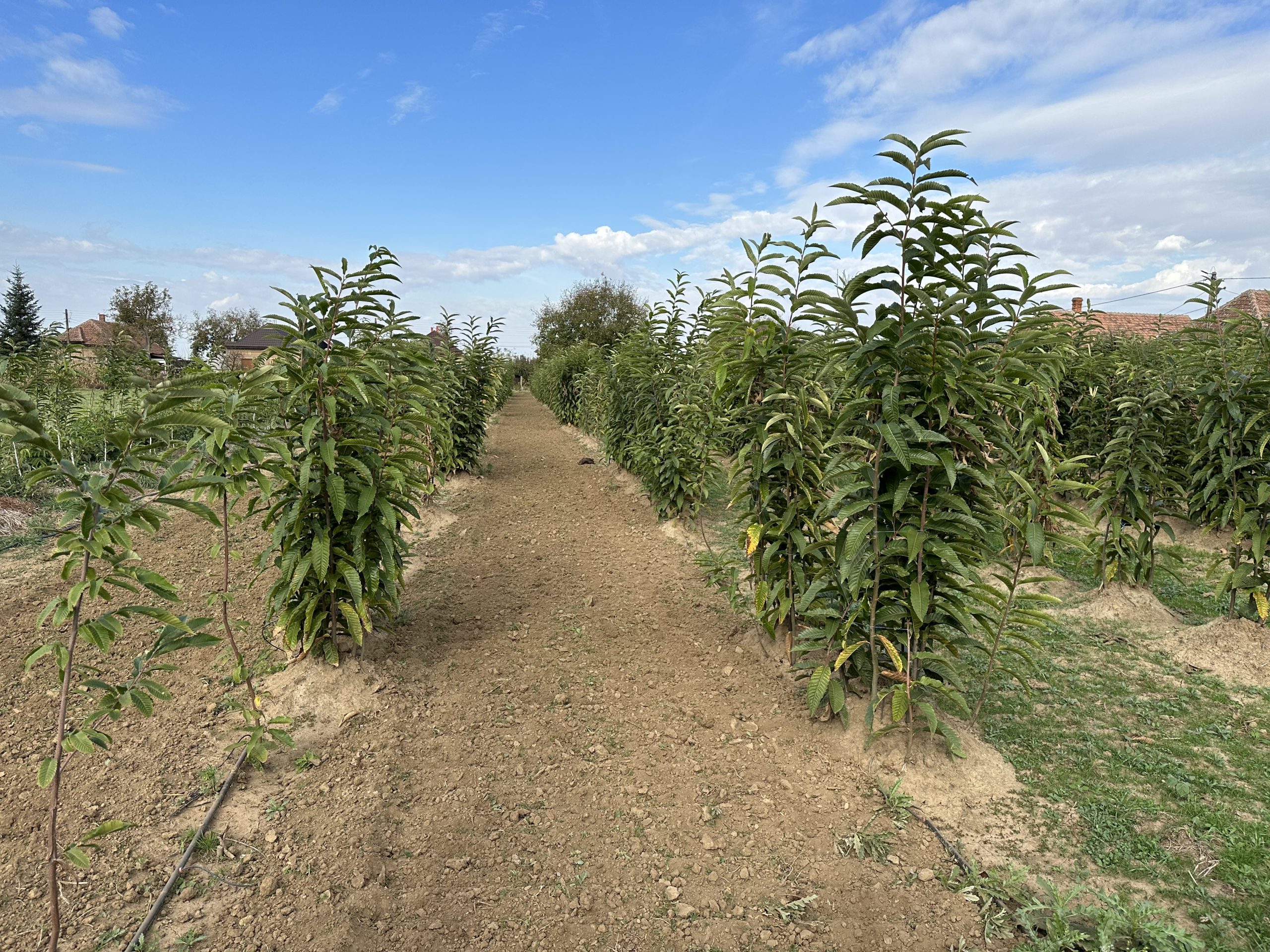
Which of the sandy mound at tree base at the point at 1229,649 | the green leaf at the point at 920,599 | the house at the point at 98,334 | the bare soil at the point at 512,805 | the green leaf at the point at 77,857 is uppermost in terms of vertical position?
the house at the point at 98,334

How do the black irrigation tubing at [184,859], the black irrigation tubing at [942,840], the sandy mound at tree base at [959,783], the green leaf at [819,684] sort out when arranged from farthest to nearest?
the green leaf at [819,684]
the sandy mound at tree base at [959,783]
the black irrigation tubing at [942,840]
the black irrigation tubing at [184,859]

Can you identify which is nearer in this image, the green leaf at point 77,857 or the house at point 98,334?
the green leaf at point 77,857

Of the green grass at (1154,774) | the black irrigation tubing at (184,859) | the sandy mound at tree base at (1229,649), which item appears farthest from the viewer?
the sandy mound at tree base at (1229,649)

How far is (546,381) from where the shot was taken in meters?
28.0

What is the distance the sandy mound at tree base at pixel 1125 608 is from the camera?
5.41 metres

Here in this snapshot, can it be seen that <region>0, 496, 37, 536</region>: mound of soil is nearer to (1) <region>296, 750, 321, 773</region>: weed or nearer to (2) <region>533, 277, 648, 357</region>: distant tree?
(1) <region>296, 750, 321, 773</region>: weed

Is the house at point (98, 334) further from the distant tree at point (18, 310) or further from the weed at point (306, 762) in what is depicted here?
the weed at point (306, 762)

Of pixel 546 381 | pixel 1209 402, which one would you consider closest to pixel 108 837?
pixel 1209 402

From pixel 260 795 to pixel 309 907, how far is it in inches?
32.3

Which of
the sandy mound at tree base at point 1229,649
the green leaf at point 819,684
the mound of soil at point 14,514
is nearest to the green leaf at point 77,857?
the green leaf at point 819,684

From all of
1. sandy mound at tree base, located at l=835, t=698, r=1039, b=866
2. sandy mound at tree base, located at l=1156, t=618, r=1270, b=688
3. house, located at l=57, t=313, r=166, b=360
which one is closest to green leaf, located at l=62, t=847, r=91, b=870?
sandy mound at tree base, located at l=835, t=698, r=1039, b=866

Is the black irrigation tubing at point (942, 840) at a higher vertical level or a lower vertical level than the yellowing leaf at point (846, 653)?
lower

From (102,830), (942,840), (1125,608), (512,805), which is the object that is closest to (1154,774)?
(942,840)

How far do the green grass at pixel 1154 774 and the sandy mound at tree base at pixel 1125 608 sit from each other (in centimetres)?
69
